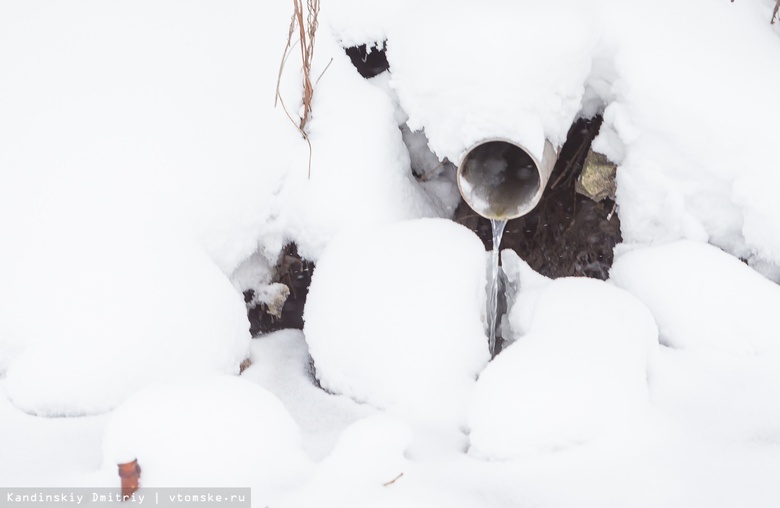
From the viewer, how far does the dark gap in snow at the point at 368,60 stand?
2818 mm

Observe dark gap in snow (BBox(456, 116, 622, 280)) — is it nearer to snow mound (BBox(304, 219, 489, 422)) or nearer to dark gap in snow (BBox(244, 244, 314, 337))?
snow mound (BBox(304, 219, 489, 422))

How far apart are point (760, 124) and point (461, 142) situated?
3.54 ft

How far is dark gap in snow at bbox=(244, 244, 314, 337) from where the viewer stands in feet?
8.29

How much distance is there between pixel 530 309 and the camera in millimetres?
2174

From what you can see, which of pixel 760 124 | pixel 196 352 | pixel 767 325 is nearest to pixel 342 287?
pixel 196 352

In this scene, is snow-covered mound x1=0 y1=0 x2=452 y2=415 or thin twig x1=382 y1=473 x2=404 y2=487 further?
snow-covered mound x1=0 y1=0 x2=452 y2=415

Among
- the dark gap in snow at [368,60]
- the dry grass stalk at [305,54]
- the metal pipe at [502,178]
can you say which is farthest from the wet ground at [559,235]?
the dark gap in snow at [368,60]

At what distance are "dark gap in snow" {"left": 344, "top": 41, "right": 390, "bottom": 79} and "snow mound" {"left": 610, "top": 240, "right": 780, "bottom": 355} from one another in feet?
4.72

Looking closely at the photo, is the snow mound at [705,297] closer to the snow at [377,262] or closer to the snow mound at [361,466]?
the snow at [377,262]

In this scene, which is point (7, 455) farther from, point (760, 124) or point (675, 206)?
point (760, 124)

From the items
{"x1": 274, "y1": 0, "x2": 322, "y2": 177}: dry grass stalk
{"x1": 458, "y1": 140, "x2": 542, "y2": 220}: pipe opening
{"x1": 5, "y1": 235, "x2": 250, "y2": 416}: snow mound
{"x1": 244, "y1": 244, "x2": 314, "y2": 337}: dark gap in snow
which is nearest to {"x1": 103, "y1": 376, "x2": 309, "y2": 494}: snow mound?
{"x1": 5, "y1": 235, "x2": 250, "y2": 416}: snow mound

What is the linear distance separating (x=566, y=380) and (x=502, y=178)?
1.00 meters

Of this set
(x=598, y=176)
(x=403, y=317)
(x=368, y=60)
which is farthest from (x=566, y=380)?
(x=368, y=60)

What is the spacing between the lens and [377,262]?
7.16 feet
